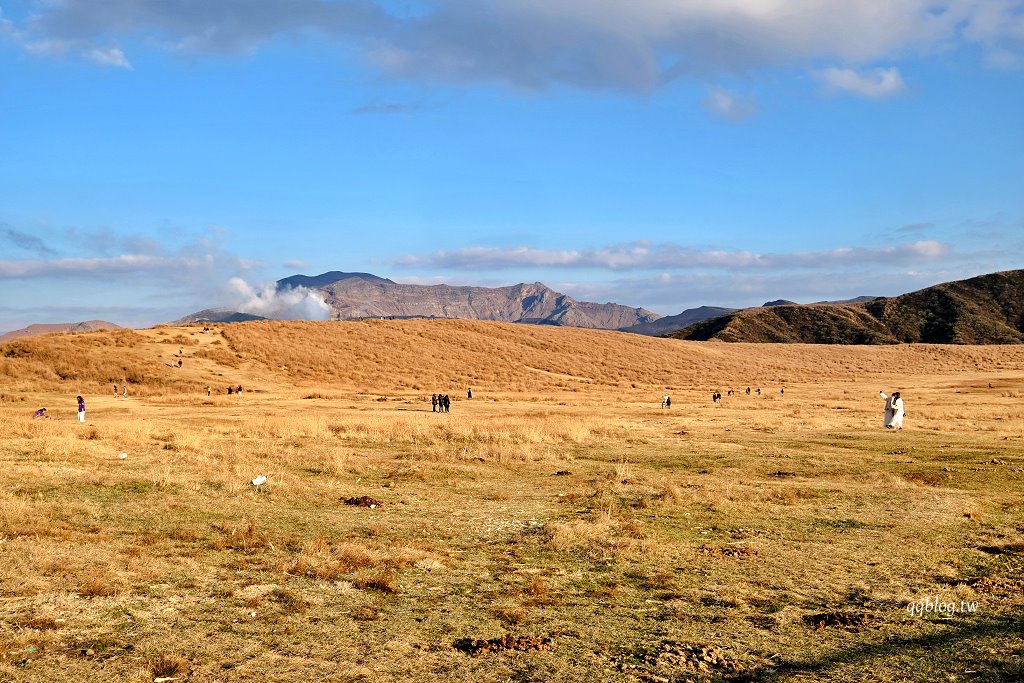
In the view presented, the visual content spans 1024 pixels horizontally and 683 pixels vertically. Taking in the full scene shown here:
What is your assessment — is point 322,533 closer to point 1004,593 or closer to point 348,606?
point 348,606

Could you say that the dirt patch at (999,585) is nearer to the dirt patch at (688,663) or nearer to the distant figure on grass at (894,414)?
the dirt patch at (688,663)

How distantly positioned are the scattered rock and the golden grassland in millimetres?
199

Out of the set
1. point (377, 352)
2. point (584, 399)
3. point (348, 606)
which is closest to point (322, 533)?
point (348, 606)

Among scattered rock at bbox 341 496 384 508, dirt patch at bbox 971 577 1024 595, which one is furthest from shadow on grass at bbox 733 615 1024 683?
scattered rock at bbox 341 496 384 508

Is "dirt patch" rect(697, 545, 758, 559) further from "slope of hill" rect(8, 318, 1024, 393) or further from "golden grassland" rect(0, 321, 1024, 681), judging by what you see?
"slope of hill" rect(8, 318, 1024, 393)

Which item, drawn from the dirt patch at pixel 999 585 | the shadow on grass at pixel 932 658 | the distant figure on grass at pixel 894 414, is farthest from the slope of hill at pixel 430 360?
the shadow on grass at pixel 932 658

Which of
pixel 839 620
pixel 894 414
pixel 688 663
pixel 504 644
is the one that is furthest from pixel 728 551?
pixel 894 414

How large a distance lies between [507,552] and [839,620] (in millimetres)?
4998

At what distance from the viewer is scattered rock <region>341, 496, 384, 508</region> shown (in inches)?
594

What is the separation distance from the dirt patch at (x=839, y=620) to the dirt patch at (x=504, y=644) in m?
3.08

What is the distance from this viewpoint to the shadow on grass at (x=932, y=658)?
22.9ft

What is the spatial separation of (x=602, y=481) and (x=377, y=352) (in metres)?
67.9

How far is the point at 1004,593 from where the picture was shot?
9.37 meters

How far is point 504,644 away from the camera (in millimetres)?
7664
